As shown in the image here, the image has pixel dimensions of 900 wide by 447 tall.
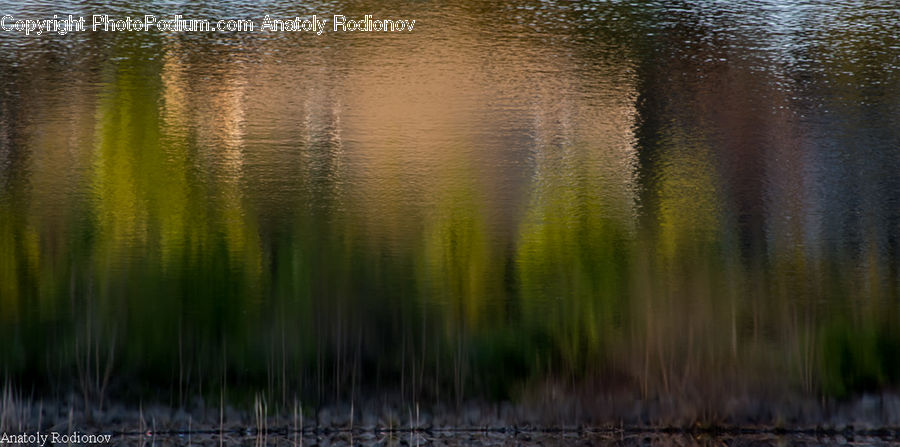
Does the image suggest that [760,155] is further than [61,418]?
Yes

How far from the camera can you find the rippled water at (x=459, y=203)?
1252 cm

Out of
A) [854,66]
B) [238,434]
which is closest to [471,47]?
[854,66]

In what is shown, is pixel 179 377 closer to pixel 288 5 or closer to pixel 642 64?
pixel 288 5

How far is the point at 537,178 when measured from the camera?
15.9 meters

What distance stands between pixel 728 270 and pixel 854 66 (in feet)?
19.6

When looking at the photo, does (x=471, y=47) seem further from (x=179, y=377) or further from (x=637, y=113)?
(x=179, y=377)

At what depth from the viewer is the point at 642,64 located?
1758 cm

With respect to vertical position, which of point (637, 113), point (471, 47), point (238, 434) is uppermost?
point (471, 47)

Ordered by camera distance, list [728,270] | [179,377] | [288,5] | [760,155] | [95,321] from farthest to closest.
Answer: [288,5], [760,155], [728,270], [95,321], [179,377]

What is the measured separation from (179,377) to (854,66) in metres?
13.9

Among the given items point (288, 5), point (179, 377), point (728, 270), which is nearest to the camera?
point (179, 377)

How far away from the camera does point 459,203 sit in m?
15.5

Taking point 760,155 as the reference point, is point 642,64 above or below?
above

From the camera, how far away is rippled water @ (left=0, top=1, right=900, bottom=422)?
1252 centimetres
